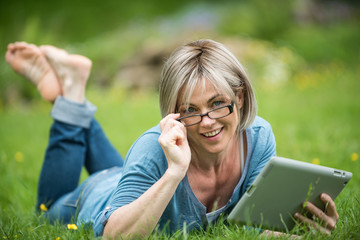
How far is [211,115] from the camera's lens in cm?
206

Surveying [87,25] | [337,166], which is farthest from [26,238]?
[87,25]

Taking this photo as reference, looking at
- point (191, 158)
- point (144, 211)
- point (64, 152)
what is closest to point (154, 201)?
point (144, 211)

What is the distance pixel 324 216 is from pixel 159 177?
844mm

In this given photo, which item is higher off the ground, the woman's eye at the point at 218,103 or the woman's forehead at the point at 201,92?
the woman's forehead at the point at 201,92

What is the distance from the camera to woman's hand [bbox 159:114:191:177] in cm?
194

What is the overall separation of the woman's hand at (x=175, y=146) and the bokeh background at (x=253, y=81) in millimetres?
892

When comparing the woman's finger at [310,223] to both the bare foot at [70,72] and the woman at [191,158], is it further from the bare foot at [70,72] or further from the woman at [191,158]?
the bare foot at [70,72]

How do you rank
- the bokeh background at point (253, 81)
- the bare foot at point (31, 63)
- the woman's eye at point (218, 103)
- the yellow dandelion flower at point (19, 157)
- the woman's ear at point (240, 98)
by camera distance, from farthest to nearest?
the yellow dandelion flower at point (19, 157), the bokeh background at point (253, 81), the bare foot at point (31, 63), the woman's ear at point (240, 98), the woman's eye at point (218, 103)

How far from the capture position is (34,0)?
14953 millimetres

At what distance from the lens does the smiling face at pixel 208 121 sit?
2018mm

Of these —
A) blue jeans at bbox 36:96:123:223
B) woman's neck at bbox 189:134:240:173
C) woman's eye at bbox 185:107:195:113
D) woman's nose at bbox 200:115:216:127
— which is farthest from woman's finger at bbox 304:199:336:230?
blue jeans at bbox 36:96:123:223

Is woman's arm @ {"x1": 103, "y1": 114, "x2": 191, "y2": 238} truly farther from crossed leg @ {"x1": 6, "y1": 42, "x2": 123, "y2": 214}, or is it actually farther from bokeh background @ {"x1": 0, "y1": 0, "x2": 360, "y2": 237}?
crossed leg @ {"x1": 6, "y1": 42, "x2": 123, "y2": 214}

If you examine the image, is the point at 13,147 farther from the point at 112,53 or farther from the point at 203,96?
the point at 112,53

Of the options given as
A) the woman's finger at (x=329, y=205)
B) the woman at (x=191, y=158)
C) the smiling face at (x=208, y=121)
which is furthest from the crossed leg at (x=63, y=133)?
the woman's finger at (x=329, y=205)
